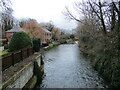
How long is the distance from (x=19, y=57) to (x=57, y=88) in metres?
3.28

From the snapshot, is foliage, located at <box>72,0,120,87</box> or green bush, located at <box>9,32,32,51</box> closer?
foliage, located at <box>72,0,120,87</box>

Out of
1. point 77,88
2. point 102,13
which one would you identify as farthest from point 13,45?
point 102,13

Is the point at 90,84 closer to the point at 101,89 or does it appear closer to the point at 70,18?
the point at 101,89

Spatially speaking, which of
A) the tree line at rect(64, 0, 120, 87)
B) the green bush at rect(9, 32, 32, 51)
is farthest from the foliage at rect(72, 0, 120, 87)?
the green bush at rect(9, 32, 32, 51)

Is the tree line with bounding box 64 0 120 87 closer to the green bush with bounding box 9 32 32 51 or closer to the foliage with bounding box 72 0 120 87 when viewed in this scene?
the foliage with bounding box 72 0 120 87

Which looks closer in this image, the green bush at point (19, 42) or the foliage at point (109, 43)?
the foliage at point (109, 43)

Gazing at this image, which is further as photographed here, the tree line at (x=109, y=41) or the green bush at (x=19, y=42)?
the green bush at (x=19, y=42)

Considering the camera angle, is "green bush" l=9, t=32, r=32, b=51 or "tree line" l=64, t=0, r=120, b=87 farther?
"green bush" l=9, t=32, r=32, b=51

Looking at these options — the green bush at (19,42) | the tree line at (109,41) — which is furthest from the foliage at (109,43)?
the green bush at (19,42)

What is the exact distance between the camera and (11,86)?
5254 mm

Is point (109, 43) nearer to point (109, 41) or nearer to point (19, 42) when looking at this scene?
point (109, 41)

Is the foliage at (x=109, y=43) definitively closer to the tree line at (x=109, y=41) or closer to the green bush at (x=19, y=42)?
the tree line at (x=109, y=41)

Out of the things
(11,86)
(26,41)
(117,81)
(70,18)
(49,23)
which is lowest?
(117,81)

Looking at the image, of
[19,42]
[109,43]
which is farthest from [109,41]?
[19,42]
